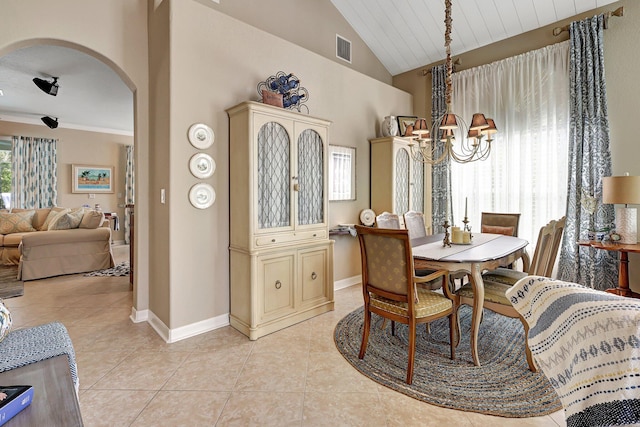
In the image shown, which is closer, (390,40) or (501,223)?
(501,223)

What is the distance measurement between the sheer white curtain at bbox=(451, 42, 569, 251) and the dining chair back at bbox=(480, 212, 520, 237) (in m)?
0.46

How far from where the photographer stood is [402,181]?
453cm

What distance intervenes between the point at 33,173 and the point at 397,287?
7953 millimetres

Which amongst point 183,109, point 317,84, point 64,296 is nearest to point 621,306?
point 183,109

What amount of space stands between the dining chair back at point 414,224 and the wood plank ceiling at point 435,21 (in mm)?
2615

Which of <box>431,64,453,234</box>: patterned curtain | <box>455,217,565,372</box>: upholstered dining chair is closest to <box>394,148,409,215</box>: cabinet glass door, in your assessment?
<box>431,64,453,234</box>: patterned curtain

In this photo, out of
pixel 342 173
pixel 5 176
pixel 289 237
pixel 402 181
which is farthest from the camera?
pixel 5 176

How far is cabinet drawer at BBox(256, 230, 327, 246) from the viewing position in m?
2.82

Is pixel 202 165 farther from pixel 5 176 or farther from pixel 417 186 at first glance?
pixel 5 176

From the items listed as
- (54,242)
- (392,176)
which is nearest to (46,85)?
(54,242)

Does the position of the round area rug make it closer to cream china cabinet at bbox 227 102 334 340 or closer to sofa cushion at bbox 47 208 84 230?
cream china cabinet at bbox 227 102 334 340

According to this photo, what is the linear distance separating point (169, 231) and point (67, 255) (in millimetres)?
3464

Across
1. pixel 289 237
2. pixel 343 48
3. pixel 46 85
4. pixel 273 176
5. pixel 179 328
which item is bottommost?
pixel 179 328

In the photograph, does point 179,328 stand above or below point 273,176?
below
